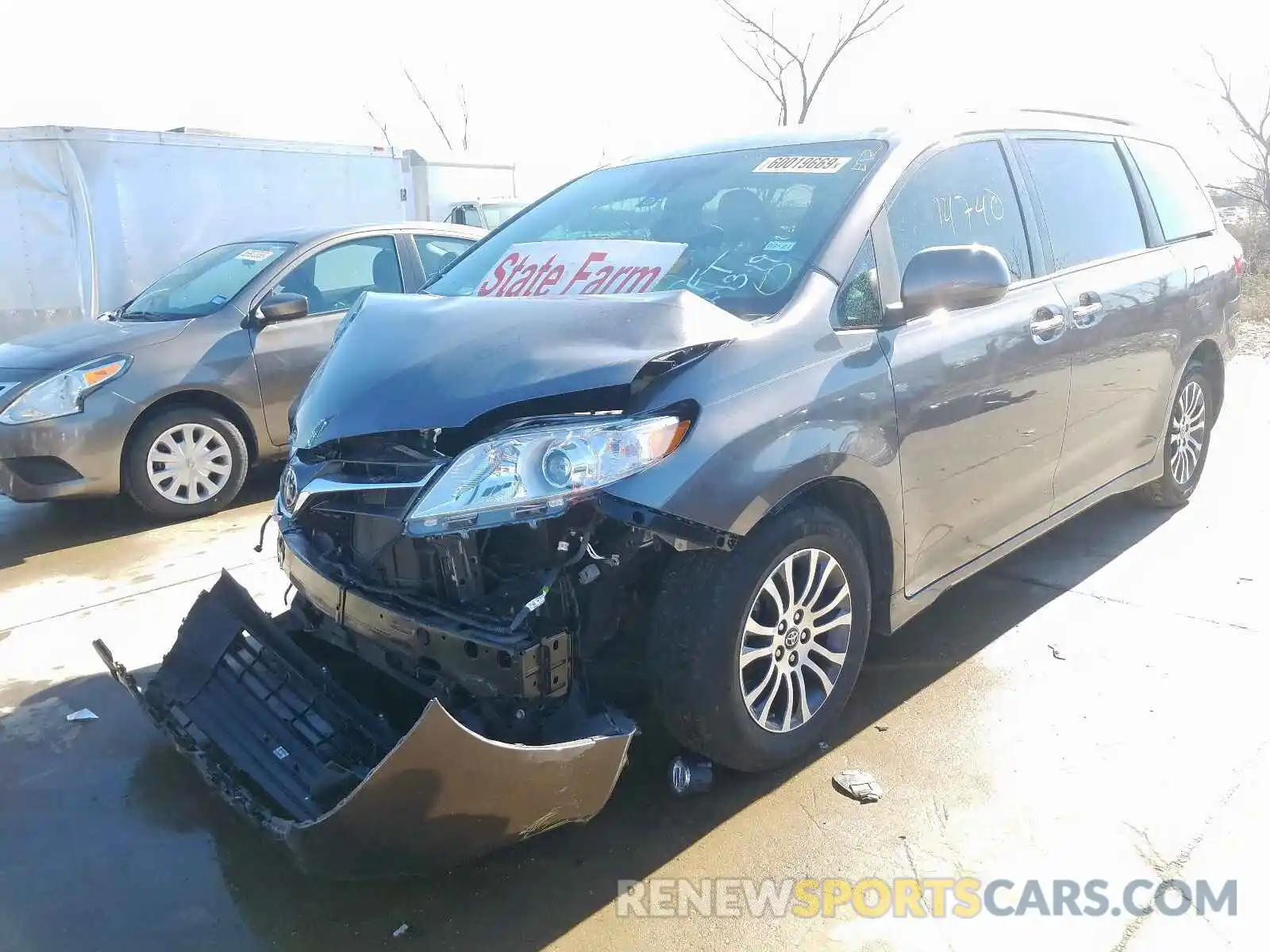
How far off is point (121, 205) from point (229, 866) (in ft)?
33.2

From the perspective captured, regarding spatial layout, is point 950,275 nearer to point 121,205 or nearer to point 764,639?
point 764,639

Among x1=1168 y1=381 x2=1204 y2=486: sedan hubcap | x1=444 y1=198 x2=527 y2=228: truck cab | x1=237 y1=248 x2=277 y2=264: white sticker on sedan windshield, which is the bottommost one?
x1=1168 y1=381 x2=1204 y2=486: sedan hubcap

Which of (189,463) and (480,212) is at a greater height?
(480,212)

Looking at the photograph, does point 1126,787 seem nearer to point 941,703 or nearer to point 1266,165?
point 941,703

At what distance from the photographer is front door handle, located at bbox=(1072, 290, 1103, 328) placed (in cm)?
376

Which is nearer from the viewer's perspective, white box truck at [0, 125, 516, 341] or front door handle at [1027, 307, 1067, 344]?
front door handle at [1027, 307, 1067, 344]

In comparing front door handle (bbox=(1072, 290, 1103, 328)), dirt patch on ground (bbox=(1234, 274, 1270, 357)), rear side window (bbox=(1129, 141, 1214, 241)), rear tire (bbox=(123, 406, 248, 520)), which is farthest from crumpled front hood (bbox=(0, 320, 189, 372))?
dirt patch on ground (bbox=(1234, 274, 1270, 357))

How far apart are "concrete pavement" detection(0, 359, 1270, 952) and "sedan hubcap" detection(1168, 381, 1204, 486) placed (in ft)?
3.02

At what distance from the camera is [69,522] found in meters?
5.86

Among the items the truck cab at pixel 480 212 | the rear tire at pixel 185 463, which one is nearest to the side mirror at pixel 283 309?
the rear tire at pixel 185 463

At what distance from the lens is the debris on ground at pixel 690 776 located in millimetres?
2887

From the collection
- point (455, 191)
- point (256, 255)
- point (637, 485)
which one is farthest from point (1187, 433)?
point (455, 191)

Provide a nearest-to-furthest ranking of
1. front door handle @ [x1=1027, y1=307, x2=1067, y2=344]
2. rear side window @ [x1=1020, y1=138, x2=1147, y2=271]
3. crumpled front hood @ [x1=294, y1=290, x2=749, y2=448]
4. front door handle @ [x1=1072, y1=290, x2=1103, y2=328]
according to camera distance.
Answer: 1. crumpled front hood @ [x1=294, y1=290, x2=749, y2=448]
2. front door handle @ [x1=1027, y1=307, x2=1067, y2=344]
3. front door handle @ [x1=1072, y1=290, x2=1103, y2=328]
4. rear side window @ [x1=1020, y1=138, x2=1147, y2=271]

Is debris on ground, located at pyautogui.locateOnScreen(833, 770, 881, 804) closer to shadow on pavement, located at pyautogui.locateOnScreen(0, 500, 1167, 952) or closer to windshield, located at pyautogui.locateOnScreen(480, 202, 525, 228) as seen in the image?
shadow on pavement, located at pyautogui.locateOnScreen(0, 500, 1167, 952)
